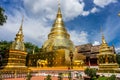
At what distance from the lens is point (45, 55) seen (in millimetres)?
33062

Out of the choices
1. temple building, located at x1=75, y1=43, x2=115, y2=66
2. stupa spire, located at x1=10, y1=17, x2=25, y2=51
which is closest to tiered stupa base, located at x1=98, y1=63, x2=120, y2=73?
temple building, located at x1=75, y1=43, x2=115, y2=66

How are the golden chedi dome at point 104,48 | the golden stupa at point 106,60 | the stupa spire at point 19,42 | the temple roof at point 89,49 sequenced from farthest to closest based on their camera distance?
the temple roof at point 89,49
the golden chedi dome at point 104,48
the stupa spire at point 19,42
the golden stupa at point 106,60

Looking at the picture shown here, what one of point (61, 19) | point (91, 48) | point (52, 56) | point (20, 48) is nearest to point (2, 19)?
point (20, 48)

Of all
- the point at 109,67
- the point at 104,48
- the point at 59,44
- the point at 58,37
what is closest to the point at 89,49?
the point at 58,37

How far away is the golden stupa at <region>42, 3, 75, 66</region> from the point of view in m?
31.1

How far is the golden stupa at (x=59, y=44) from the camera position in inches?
1225

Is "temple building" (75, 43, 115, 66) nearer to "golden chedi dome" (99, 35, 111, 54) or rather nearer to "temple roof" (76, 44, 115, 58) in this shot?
"temple roof" (76, 44, 115, 58)

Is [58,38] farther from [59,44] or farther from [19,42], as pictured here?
[19,42]

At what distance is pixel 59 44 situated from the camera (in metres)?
34.2

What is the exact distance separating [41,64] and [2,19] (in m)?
12.7

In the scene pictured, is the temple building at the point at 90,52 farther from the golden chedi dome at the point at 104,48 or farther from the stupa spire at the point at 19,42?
the stupa spire at the point at 19,42

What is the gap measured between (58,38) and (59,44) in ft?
6.29

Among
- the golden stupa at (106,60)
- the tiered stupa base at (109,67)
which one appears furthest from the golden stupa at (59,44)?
the tiered stupa base at (109,67)

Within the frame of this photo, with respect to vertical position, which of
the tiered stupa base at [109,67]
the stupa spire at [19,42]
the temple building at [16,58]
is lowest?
the tiered stupa base at [109,67]
